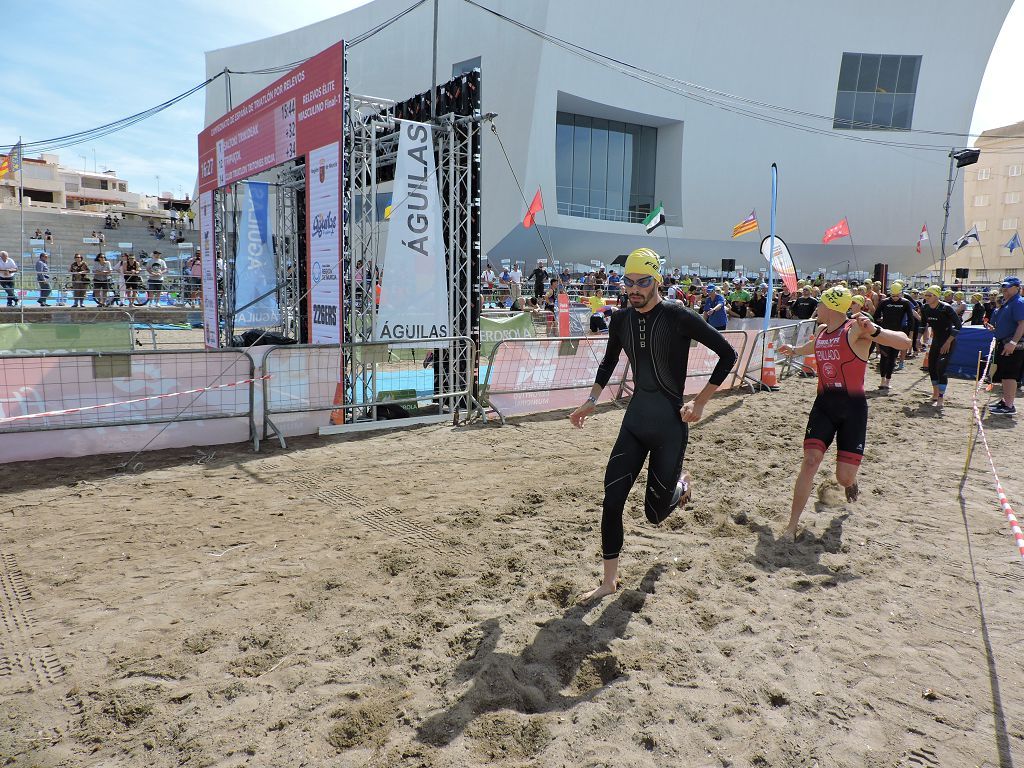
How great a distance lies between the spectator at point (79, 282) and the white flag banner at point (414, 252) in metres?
16.8

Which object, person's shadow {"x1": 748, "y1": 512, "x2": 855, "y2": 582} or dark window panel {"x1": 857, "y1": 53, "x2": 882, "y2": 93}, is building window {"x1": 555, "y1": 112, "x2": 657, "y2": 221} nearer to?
dark window panel {"x1": 857, "y1": 53, "x2": 882, "y2": 93}

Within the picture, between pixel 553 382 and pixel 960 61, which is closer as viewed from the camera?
pixel 553 382

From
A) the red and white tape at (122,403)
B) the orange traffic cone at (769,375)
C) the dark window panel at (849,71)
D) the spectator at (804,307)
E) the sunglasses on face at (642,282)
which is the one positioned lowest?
the orange traffic cone at (769,375)

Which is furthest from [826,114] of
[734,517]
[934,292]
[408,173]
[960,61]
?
[734,517]

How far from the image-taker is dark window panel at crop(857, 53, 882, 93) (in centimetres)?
3947

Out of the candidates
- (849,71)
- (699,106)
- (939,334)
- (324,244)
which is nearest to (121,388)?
(324,244)

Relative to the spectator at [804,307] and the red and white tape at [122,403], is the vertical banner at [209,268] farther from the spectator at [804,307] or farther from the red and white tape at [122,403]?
the spectator at [804,307]

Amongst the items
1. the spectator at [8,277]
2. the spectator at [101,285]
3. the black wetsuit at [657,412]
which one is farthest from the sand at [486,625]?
the spectator at [101,285]

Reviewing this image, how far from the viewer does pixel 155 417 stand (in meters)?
7.04

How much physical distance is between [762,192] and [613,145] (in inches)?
414

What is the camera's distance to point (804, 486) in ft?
16.1

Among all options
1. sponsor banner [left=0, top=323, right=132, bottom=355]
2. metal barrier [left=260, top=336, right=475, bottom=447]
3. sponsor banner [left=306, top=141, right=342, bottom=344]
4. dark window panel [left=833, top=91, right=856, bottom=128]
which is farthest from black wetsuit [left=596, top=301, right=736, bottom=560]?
dark window panel [left=833, top=91, right=856, bottom=128]

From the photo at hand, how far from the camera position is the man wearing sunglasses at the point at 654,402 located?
3.75 m

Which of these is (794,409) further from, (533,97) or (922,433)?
(533,97)
